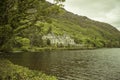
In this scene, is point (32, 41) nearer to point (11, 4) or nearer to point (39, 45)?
point (39, 45)

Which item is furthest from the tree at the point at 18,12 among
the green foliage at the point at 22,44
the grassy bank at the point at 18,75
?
the green foliage at the point at 22,44

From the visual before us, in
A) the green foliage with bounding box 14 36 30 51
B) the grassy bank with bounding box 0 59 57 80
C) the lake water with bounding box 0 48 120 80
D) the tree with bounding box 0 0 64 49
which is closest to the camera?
the tree with bounding box 0 0 64 49

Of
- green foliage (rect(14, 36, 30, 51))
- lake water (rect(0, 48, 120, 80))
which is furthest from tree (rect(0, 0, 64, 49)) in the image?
green foliage (rect(14, 36, 30, 51))

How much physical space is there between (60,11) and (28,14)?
450 centimetres

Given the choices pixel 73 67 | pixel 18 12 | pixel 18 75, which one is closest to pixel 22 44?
pixel 73 67

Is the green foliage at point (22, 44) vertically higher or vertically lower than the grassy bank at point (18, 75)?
higher

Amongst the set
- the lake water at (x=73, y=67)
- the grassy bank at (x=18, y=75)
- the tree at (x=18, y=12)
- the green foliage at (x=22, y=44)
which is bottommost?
the lake water at (x=73, y=67)

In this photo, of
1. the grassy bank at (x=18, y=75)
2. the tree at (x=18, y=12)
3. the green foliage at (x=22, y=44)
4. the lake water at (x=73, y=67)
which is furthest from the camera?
the green foliage at (x=22, y=44)

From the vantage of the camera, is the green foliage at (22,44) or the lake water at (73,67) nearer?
the lake water at (73,67)

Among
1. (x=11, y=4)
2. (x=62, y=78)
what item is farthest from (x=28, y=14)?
(x=62, y=78)

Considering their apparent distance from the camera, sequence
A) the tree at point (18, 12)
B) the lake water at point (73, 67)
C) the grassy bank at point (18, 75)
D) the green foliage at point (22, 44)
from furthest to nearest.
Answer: the green foliage at point (22, 44) < the lake water at point (73, 67) < the grassy bank at point (18, 75) < the tree at point (18, 12)

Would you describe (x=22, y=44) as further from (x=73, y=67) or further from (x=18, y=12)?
(x=18, y=12)

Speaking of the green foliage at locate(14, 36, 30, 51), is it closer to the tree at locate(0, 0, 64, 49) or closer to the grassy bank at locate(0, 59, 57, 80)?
the grassy bank at locate(0, 59, 57, 80)

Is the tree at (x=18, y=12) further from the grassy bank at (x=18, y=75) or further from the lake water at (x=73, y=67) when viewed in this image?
the lake water at (x=73, y=67)
